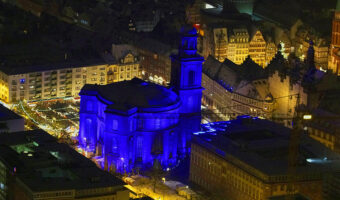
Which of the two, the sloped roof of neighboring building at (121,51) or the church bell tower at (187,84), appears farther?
the sloped roof of neighboring building at (121,51)

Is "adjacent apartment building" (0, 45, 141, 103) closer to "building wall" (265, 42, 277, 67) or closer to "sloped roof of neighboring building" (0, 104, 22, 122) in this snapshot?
"sloped roof of neighboring building" (0, 104, 22, 122)

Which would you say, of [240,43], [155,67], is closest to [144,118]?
[155,67]

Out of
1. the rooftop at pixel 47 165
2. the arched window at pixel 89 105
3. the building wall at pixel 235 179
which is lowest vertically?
the building wall at pixel 235 179

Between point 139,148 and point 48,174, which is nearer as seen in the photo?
point 48,174

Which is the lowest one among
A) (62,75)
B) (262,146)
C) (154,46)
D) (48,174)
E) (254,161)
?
(48,174)

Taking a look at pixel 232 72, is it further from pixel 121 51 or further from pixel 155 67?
pixel 121 51

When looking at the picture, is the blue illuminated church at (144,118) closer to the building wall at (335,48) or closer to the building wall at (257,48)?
the building wall at (335,48)

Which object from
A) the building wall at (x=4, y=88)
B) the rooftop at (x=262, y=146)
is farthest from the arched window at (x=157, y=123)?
the building wall at (x=4, y=88)

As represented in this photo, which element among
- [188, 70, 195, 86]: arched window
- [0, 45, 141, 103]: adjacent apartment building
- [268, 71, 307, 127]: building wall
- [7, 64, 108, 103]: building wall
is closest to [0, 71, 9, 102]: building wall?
[0, 45, 141, 103]: adjacent apartment building
